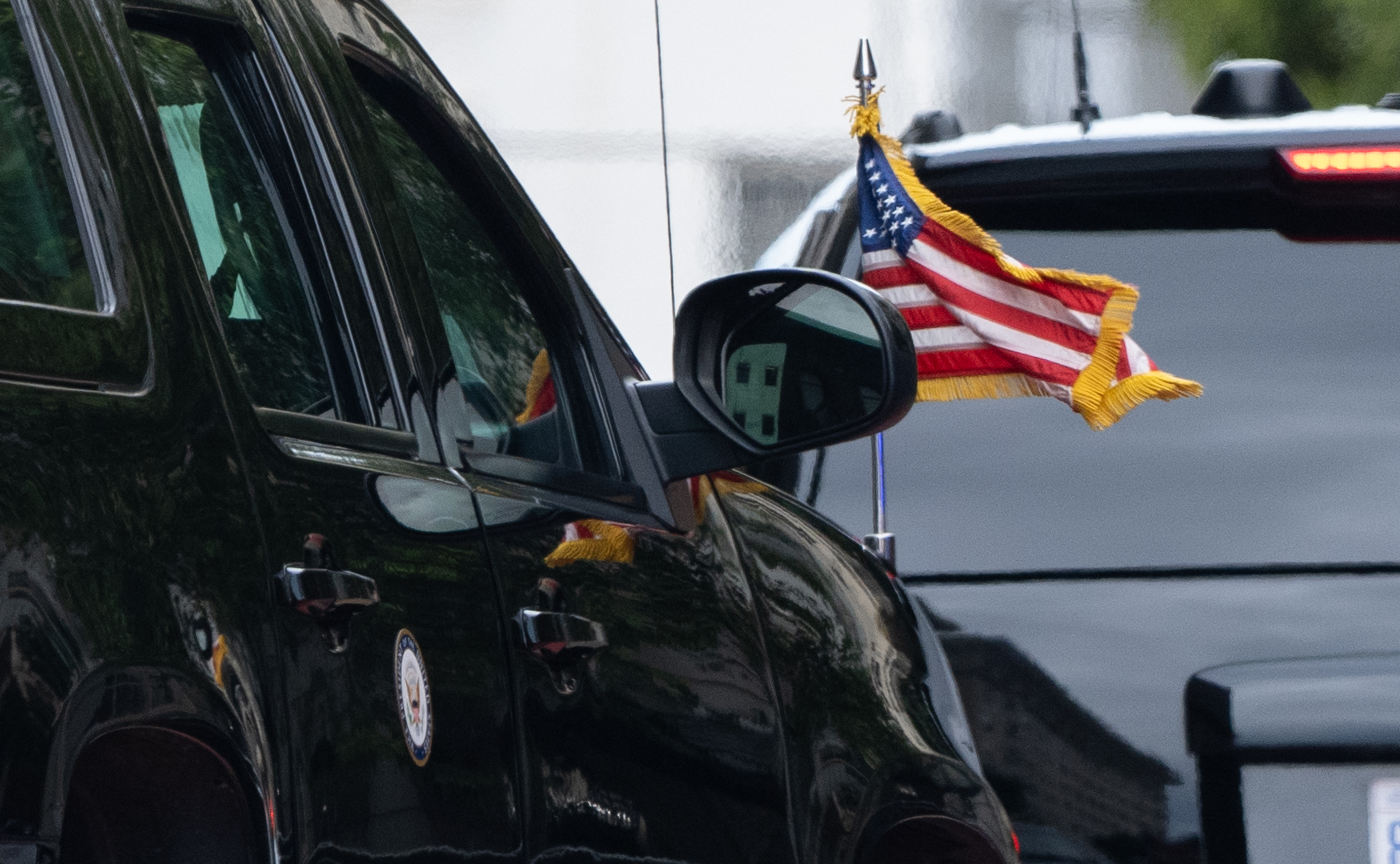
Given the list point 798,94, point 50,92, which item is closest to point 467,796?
point 50,92

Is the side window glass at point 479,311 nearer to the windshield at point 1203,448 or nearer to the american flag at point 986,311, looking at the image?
the windshield at point 1203,448

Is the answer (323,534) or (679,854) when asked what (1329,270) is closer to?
(679,854)

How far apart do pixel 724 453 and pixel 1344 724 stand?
905 mm

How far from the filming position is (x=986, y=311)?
140 inches

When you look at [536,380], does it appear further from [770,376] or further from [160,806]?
[160,806]

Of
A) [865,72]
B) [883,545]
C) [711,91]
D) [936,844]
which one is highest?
[711,91]

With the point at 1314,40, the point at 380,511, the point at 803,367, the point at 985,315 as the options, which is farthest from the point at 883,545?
the point at 1314,40

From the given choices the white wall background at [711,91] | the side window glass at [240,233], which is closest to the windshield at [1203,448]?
the side window glass at [240,233]

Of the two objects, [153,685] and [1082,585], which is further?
[1082,585]

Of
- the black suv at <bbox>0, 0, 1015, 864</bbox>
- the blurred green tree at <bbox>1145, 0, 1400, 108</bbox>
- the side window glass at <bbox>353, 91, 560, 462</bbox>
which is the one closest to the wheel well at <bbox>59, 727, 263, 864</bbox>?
the black suv at <bbox>0, 0, 1015, 864</bbox>

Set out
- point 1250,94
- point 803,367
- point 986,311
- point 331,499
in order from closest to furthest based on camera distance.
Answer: point 331,499 < point 803,367 < point 986,311 < point 1250,94

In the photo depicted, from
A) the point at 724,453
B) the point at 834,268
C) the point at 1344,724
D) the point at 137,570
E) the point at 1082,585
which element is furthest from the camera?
the point at 834,268

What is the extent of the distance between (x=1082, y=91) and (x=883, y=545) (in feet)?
3.70

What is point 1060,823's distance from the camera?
2977 mm
